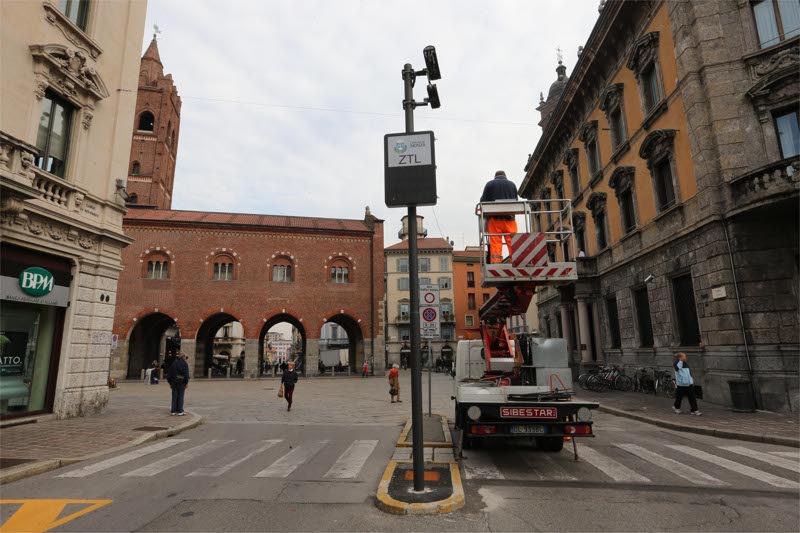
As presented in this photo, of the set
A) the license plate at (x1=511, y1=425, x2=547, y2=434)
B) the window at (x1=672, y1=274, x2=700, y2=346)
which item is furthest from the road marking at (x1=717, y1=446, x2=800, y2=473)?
the window at (x1=672, y1=274, x2=700, y2=346)

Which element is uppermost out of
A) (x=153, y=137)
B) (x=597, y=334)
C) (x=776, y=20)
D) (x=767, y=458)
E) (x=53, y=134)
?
(x=153, y=137)

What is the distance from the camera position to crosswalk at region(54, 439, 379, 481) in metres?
6.38

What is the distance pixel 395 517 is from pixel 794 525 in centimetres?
400

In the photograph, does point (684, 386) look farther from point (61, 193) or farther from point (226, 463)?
point (61, 193)

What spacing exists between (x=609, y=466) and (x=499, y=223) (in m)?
4.29

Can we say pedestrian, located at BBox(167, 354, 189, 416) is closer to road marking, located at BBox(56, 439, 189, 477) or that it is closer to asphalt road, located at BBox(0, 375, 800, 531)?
asphalt road, located at BBox(0, 375, 800, 531)

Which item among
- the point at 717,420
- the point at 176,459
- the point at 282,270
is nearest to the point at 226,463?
the point at 176,459

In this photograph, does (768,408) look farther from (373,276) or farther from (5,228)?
(373,276)

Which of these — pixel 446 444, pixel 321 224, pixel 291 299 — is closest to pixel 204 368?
pixel 291 299

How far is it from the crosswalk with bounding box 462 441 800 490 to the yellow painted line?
4.61m

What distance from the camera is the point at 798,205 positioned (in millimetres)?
10977

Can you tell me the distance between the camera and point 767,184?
11148 mm

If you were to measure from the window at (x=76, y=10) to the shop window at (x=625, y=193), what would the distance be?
752 inches

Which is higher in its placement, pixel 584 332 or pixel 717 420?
pixel 584 332
